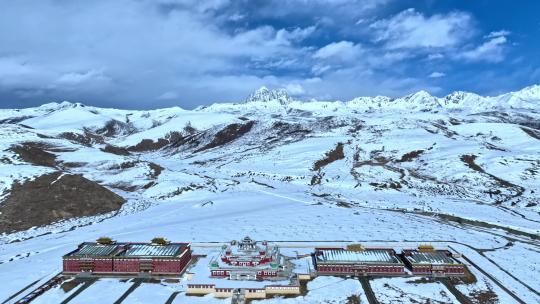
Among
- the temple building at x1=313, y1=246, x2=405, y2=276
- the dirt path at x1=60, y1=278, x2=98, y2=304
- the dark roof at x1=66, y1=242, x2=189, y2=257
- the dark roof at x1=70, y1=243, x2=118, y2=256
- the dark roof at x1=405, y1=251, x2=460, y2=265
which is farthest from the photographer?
the dark roof at x1=70, y1=243, x2=118, y2=256

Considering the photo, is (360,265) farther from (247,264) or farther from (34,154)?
(34,154)

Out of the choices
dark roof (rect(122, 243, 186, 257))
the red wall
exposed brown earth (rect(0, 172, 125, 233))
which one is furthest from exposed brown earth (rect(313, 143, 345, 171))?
the red wall

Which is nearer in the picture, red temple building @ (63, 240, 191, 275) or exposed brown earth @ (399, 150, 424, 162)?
red temple building @ (63, 240, 191, 275)

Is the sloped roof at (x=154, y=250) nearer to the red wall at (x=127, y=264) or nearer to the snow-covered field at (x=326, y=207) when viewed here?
the red wall at (x=127, y=264)

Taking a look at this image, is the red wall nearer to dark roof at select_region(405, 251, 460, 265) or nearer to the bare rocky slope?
the bare rocky slope

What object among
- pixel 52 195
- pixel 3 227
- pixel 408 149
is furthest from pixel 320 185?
pixel 3 227

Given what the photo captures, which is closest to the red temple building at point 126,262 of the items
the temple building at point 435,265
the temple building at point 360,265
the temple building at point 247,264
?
the temple building at point 247,264

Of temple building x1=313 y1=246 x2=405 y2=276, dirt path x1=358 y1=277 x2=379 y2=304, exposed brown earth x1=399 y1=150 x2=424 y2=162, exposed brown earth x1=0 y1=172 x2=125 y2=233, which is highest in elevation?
exposed brown earth x1=399 y1=150 x2=424 y2=162

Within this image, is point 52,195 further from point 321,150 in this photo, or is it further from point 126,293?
point 321,150

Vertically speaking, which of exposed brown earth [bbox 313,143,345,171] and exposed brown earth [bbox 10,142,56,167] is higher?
exposed brown earth [bbox 10,142,56,167]
